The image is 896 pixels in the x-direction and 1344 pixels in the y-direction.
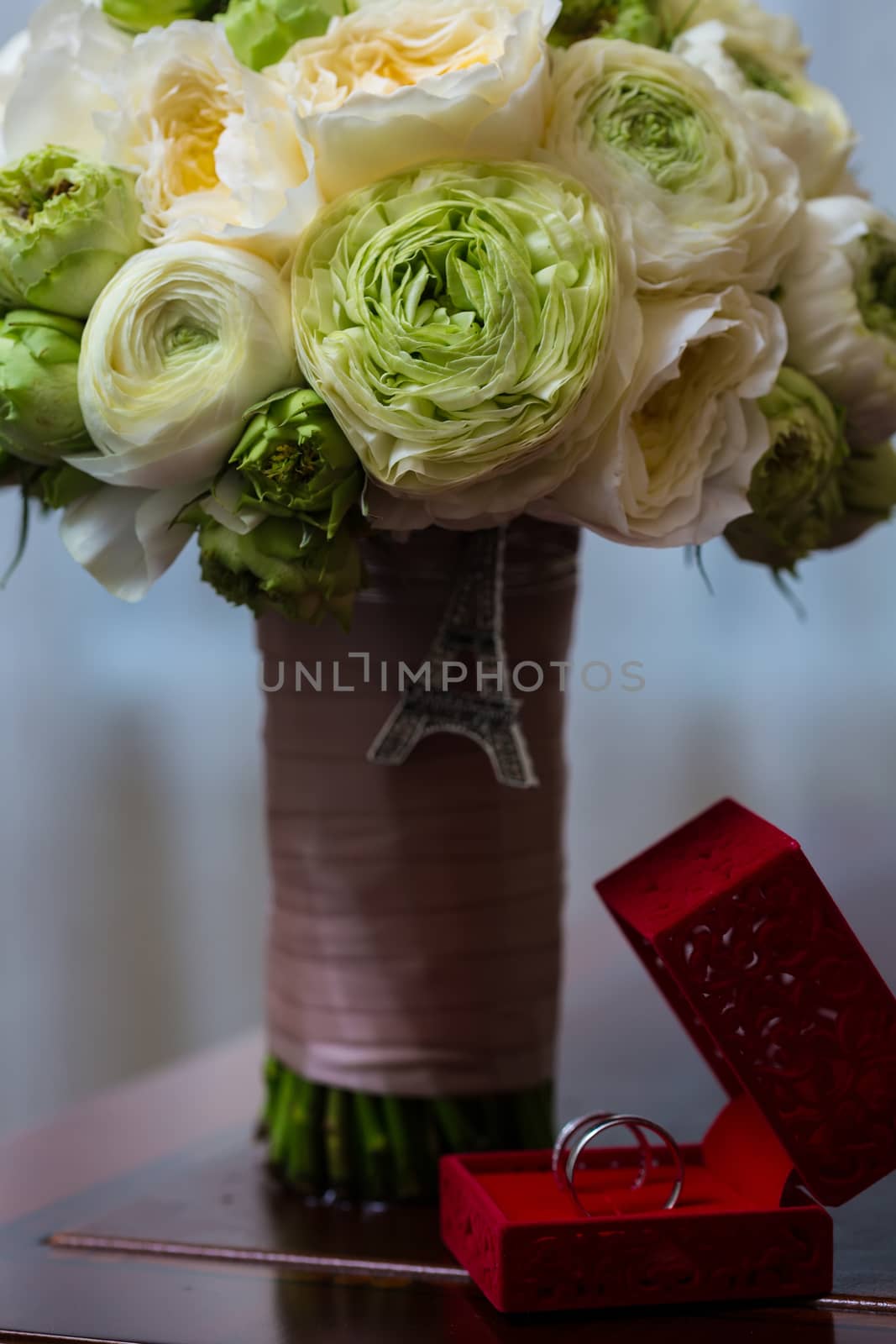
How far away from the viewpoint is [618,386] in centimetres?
61

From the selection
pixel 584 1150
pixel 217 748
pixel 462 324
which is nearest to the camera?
pixel 462 324

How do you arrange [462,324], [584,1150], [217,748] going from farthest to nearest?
[217,748] < [584,1150] < [462,324]

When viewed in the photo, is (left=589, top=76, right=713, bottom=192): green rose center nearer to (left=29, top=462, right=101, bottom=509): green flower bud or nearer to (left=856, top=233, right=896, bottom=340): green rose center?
(left=856, top=233, right=896, bottom=340): green rose center

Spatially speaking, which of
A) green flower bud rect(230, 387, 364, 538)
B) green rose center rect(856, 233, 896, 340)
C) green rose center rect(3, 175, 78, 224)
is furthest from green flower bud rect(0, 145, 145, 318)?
green rose center rect(856, 233, 896, 340)

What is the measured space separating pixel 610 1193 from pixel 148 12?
56 centimetres

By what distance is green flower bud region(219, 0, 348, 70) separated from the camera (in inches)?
25.5

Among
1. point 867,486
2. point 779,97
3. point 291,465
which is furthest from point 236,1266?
point 779,97

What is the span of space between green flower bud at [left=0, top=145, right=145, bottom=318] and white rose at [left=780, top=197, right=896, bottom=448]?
0.96ft

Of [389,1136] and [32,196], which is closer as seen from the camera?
[32,196]

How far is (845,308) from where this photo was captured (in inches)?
26.8

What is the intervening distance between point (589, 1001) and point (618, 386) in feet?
1.91

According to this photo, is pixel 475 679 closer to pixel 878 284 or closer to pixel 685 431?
pixel 685 431

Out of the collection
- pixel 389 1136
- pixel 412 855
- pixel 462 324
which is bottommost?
pixel 389 1136

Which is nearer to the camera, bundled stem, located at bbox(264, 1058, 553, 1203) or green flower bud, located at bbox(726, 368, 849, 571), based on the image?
green flower bud, located at bbox(726, 368, 849, 571)
